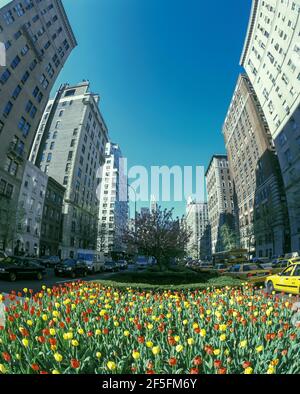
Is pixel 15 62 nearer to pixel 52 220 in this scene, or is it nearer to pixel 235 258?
pixel 52 220

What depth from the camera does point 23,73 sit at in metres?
41.2

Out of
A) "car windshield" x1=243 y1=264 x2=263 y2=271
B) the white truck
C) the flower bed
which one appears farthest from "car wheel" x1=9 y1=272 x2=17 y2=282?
"car windshield" x1=243 y1=264 x2=263 y2=271

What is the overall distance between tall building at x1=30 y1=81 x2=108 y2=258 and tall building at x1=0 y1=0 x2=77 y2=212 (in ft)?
60.5

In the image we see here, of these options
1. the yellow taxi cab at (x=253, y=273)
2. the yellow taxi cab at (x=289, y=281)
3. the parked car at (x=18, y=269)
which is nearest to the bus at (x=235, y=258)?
the yellow taxi cab at (x=253, y=273)

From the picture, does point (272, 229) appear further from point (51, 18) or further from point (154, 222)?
point (51, 18)

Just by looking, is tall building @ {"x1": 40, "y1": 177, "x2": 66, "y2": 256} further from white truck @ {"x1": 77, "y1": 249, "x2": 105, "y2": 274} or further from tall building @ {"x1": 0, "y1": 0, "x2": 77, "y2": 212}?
white truck @ {"x1": 77, "y1": 249, "x2": 105, "y2": 274}

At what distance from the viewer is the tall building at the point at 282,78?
42719 mm

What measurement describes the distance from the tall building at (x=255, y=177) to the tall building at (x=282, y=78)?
254 inches

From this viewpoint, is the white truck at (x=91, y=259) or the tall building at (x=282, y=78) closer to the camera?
the white truck at (x=91, y=259)

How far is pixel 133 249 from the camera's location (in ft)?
71.8

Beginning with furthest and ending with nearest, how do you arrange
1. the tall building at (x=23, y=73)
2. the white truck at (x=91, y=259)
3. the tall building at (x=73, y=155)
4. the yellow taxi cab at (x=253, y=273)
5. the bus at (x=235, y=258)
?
1. the tall building at (x=73, y=155)
2. the bus at (x=235, y=258)
3. the tall building at (x=23, y=73)
4. the white truck at (x=91, y=259)
5. the yellow taxi cab at (x=253, y=273)

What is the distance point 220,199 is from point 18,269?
9952 centimetres

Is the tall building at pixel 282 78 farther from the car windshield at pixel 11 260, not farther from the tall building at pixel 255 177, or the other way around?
the car windshield at pixel 11 260

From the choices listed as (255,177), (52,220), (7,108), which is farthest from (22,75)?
(255,177)
